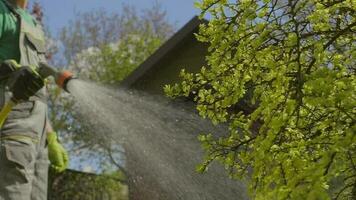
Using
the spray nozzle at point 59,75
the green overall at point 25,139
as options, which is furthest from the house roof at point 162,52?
the spray nozzle at point 59,75

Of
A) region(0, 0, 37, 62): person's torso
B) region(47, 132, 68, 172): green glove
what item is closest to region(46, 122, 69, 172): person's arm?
region(47, 132, 68, 172): green glove

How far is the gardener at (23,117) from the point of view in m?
3.13

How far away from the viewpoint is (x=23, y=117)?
11.1 feet

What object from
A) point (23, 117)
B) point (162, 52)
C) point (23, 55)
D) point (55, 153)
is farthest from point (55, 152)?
point (162, 52)

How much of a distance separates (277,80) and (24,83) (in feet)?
3.98

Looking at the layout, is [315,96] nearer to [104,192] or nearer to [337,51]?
[337,51]

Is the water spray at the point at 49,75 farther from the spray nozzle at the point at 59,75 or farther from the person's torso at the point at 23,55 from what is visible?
the person's torso at the point at 23,55

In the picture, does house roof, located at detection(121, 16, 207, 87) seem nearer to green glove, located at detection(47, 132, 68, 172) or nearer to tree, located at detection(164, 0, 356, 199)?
green glove, located at detection(47, 132, 68, 172)

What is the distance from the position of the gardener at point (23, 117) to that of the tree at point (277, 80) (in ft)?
2.48

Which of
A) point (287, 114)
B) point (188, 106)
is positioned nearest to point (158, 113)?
point (188, 106)

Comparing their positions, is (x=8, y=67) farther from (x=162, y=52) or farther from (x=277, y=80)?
(x=162, y=52)

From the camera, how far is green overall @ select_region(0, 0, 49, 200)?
126 inches

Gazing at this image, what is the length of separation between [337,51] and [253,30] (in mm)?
439

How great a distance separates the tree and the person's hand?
0.72 metres
